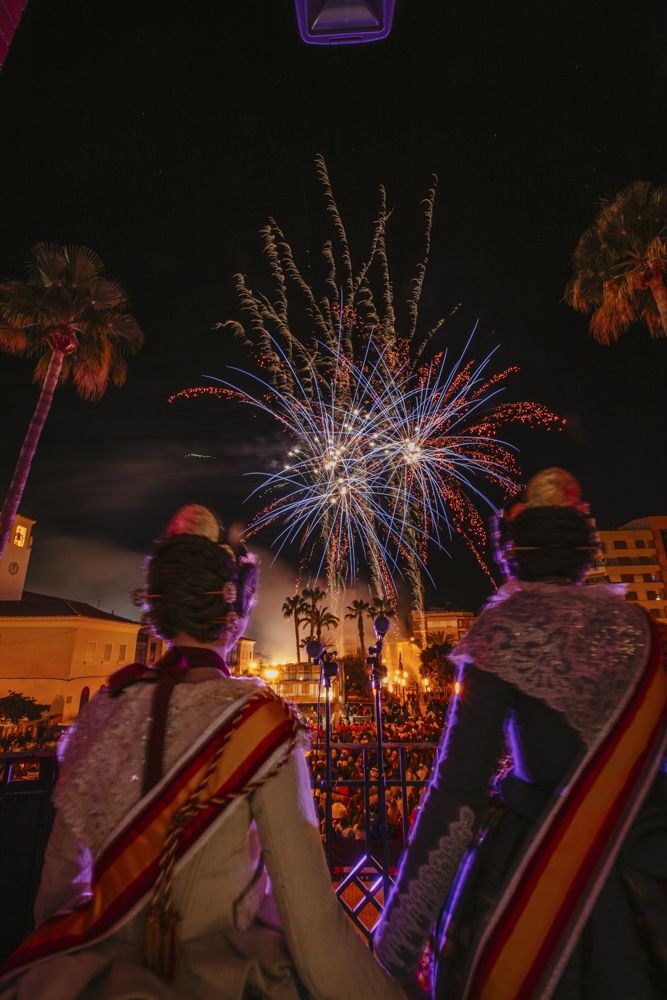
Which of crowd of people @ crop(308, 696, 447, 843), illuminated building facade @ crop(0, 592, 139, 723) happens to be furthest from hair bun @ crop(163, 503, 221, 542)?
illuminated building facade @ crop(0, 592, 139, 723)

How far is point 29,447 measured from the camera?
43.6 ft

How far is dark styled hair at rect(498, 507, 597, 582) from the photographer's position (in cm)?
179

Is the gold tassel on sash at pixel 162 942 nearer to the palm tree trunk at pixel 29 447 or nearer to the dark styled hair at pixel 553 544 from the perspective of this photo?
the dark styled hair at pixel 553 544

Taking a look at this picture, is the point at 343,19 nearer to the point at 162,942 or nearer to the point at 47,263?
the point at 162,942

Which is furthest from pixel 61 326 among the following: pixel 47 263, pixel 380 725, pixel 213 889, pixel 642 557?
pixel 642 557

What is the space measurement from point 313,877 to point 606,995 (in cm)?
82

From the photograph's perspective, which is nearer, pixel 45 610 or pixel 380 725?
pixel 380 725

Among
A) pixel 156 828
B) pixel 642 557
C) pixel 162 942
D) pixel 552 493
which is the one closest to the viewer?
pixel 162 942

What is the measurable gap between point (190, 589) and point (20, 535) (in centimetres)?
4183

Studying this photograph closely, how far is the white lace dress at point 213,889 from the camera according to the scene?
1.13 meters

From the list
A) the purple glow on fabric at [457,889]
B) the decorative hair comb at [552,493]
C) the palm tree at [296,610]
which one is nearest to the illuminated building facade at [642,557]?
the palm tree at [296,610]

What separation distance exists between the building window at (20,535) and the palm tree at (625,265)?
38425 mm

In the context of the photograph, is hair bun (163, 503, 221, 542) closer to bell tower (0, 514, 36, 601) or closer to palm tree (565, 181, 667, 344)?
palm tree (565, 181, 667, 344)

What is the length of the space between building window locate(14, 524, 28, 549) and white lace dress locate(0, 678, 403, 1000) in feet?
136
